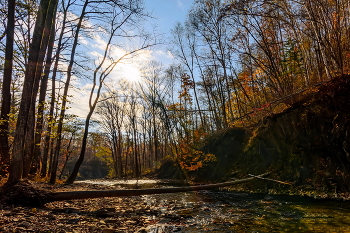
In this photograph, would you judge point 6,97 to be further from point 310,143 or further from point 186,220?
point 310,143

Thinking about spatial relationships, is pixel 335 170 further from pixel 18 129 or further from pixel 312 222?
pixel 18 129

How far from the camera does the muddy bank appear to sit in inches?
296

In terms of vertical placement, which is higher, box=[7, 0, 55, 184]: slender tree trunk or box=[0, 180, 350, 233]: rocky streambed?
box=[7, 0, 55, 184]: slender tree trunk

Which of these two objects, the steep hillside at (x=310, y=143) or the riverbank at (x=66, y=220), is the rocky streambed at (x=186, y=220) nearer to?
the riverbank at (x=66, y=220)

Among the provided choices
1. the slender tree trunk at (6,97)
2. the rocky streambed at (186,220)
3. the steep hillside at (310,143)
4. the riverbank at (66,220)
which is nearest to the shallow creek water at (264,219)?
the rocky streambed at (186,220)

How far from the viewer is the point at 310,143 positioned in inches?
347

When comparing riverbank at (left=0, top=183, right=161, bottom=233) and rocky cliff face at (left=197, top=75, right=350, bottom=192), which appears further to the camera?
rocky cliff face at (left=197, top=75, right=350, bottom=192)

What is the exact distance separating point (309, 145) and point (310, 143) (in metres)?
0.10

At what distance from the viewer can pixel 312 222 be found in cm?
468

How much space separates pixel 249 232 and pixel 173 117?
1650cm

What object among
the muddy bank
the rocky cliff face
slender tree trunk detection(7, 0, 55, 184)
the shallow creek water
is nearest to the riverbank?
the shallow creek water

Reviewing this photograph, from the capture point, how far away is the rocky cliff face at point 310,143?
753 cm

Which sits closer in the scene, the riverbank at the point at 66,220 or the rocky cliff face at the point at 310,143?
the riverbank at the point at 66,220

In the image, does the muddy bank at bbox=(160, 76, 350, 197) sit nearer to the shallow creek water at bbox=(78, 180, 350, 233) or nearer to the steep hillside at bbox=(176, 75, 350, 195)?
the steep hillside at bbox=(176, 75, 350, 195)
